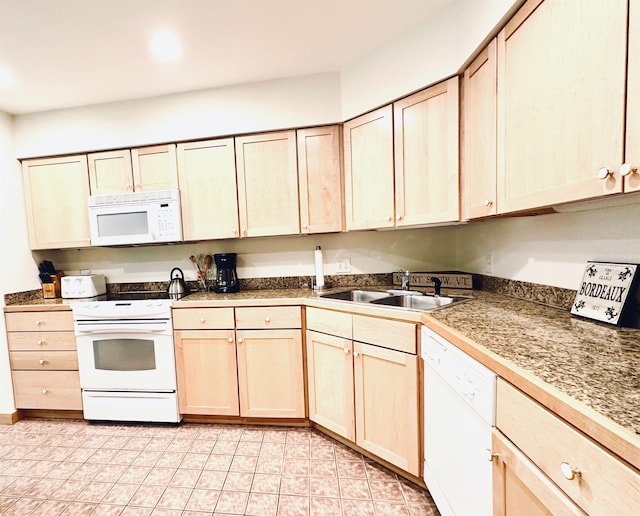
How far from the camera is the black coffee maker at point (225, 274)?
2354 millimetres

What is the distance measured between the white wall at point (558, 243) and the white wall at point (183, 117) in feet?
4.34

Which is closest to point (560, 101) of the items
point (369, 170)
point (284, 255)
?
point (369, 170)

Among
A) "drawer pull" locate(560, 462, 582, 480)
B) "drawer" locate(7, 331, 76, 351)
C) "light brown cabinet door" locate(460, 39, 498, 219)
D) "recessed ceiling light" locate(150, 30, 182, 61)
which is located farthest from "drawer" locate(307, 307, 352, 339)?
"drawer" locate(7, 331, 76, 351)

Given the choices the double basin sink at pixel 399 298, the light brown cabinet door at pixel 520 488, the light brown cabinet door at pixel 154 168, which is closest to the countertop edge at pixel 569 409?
the light brown cabinet door at pixel 520 488

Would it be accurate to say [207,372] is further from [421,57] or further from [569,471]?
[421,57]

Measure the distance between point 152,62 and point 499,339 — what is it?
240 cm

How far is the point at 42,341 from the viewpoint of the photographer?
2260 millimetres

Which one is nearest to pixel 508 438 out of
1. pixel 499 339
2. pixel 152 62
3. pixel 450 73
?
pixel 499 339

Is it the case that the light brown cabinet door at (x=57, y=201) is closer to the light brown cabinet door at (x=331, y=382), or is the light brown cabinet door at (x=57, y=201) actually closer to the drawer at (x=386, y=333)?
the light brown cabinet door at (x=331, y=382)

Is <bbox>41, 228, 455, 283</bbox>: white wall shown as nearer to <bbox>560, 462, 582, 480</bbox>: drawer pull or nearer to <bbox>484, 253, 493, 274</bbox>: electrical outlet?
<bbox>484, 253, 493, 274</bbox>: electrical outlet

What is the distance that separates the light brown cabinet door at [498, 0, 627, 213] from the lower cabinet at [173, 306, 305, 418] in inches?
57.7

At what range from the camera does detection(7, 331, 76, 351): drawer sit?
88.3 inches

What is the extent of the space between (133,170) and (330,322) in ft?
6.40

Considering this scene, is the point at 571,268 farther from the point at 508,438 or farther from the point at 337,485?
the point at 337,485
